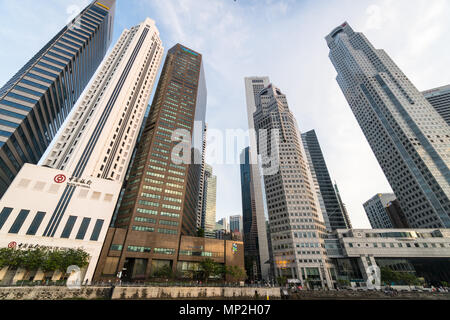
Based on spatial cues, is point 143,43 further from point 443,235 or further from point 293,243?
point 443,235

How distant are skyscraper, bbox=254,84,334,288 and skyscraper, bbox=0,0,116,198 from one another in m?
110

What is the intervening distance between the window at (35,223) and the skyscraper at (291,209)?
90.3 metres

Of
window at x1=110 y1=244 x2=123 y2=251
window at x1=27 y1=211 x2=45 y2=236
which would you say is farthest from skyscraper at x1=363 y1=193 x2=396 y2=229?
window at x1=27 y1=211 x2=45 y2=236

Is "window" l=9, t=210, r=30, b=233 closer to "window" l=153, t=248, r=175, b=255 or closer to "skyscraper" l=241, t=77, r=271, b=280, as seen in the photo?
"window" l=153, t=248, r=175, b=255

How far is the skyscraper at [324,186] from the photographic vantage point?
133625 mm

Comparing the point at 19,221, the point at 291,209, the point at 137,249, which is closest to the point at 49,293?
the point at 19,221

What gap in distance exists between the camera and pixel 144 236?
73375mm

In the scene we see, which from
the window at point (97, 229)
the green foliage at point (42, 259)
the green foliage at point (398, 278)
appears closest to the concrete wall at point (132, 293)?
the green foliage at point (42, 259)

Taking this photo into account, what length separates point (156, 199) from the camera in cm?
8325

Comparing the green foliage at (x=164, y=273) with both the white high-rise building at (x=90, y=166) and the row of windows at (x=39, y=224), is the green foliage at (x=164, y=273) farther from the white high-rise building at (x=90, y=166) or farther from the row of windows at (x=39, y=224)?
the row of windows at (x=39, y=224)

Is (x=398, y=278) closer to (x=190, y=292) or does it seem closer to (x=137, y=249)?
(x=190, y=292)

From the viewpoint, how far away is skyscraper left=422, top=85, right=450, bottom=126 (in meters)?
144

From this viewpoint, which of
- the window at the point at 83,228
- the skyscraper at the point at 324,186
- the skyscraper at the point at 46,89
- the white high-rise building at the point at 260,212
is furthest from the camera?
the skyscraper at the point at 324,186

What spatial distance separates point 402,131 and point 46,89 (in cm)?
17667
